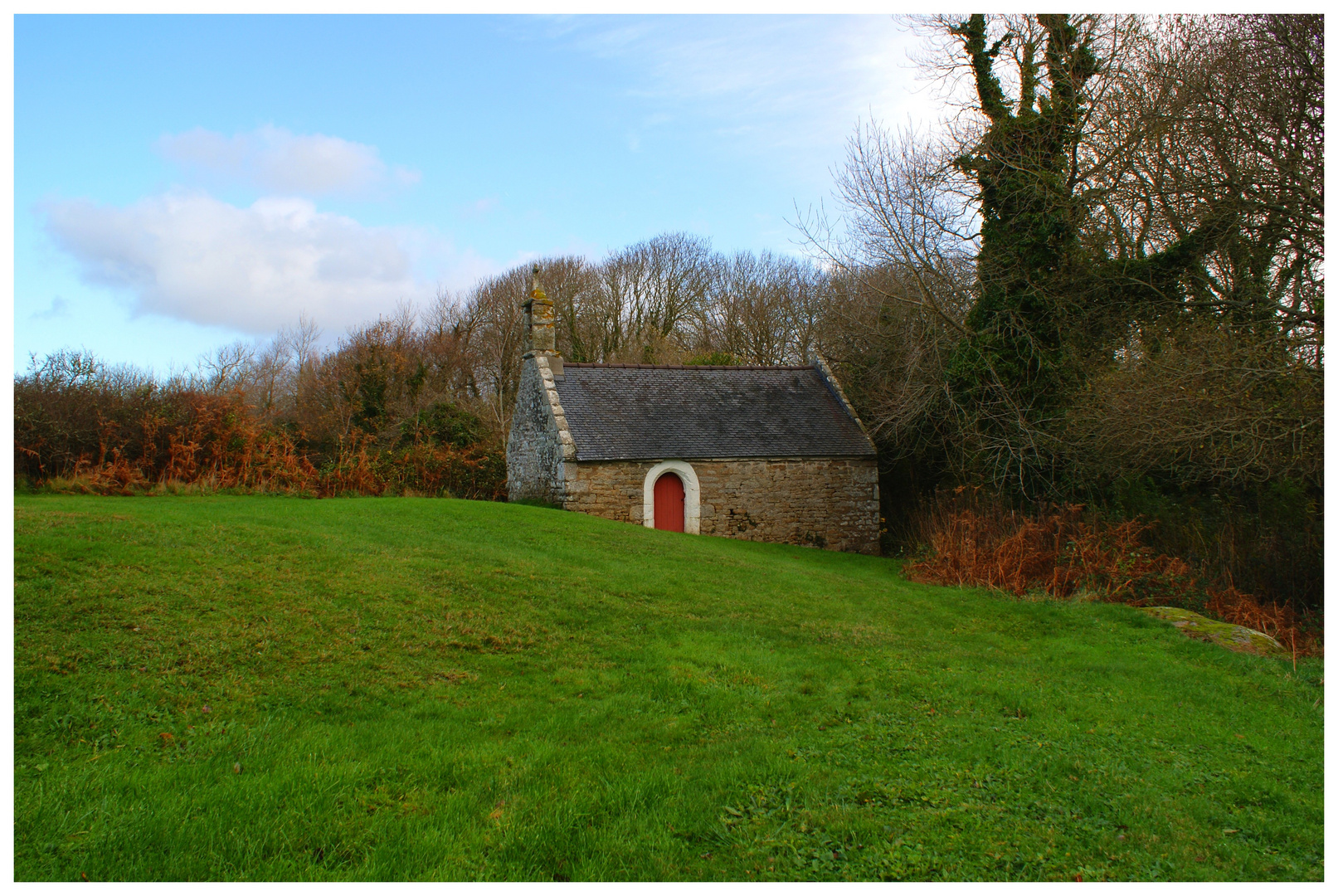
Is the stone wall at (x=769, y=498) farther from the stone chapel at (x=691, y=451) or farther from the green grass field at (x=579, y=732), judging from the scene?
the green grass field at (x=579, y=732)

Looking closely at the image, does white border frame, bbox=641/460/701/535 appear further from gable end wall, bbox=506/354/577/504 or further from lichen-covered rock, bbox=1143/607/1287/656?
lichen-covered rock, bbox=1143/607/1287/656

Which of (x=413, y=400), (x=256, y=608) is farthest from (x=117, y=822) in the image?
(x=413, y=400)

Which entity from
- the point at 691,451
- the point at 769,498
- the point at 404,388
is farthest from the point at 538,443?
the point at 404,388

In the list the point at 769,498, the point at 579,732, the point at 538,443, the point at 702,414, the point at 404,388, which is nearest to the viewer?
the point at 579,732

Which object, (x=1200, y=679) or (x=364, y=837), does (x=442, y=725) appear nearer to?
(x=364, y=837)

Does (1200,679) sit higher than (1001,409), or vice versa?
(1001,409)

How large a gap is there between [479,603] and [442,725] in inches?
114

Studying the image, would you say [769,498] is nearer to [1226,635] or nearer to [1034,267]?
[1034,267]

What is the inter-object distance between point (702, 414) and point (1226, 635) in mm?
13106

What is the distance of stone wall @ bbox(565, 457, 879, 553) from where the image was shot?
18.4 metres

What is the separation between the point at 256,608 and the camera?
663 cm

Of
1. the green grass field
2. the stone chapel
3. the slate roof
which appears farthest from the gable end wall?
the green grass field

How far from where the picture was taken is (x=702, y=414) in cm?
2044

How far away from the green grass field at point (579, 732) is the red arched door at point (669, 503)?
30.7 feet
